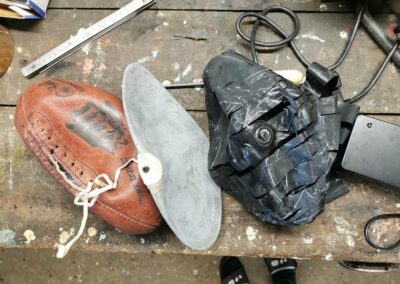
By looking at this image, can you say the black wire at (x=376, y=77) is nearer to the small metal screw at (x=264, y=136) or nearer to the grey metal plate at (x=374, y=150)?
the grey metal plate at (x=374, y=150)

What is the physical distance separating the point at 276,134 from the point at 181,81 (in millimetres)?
309

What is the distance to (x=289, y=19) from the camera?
899 millimetres

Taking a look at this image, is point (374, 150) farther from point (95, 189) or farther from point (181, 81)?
point (95, 189)

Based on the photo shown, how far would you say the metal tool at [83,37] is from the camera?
91 cm

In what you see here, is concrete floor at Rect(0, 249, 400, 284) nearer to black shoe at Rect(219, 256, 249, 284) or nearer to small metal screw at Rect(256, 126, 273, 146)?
black shoe at Rect(219, 256, 249, 284)

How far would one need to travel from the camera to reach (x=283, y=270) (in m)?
1.22

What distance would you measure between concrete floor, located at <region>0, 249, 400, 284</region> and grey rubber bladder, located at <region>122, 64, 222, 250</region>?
1.85ft

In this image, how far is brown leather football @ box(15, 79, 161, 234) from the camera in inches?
28.6

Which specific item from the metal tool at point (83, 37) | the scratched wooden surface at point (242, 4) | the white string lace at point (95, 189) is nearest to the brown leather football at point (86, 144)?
the white string lace at point (95, 189)

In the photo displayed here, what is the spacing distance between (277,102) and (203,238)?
313mm

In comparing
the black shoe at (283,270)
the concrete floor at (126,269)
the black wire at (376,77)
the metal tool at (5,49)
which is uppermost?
the black wire at (376,77)

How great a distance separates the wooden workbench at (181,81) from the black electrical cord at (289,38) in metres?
0.02

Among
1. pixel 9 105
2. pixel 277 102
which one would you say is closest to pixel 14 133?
pixel 9 105

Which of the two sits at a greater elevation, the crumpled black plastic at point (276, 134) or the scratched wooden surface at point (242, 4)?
the scratched wooden surface at point (242, 4)
